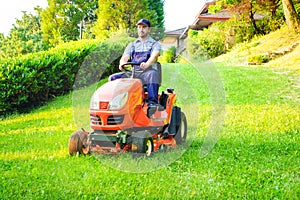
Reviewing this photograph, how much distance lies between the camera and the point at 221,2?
68.0ft

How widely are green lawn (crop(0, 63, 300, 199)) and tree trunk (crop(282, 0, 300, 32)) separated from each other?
36.2 ft

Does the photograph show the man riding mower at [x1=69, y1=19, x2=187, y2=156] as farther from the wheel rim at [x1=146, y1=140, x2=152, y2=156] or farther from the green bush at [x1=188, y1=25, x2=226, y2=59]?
the green bush at [x1=188, y1=25, x2=226, y2=59]

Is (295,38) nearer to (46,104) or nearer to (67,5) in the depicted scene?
(46,104)

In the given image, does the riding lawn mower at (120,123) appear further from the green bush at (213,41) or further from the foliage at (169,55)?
the green bush at (213,41)

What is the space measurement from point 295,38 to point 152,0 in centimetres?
2167

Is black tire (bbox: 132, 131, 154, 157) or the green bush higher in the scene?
the green bush

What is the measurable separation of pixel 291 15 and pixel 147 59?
52.0ft

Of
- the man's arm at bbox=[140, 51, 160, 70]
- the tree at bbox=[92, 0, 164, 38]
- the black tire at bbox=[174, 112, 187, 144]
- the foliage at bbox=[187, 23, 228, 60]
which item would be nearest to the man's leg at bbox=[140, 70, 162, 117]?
the man's arm at bbox=[140, 51, 160, 70]

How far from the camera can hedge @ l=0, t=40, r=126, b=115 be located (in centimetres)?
994

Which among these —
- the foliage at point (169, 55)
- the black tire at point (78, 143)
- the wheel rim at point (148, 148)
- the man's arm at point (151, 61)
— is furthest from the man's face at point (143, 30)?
the black tire at point (78, 143)


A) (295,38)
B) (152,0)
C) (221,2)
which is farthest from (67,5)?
(295,38)

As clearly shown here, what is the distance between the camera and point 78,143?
5.53 m

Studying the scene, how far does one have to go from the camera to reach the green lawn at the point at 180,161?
14.5 feet

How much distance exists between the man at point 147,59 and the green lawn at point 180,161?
0.81 m
